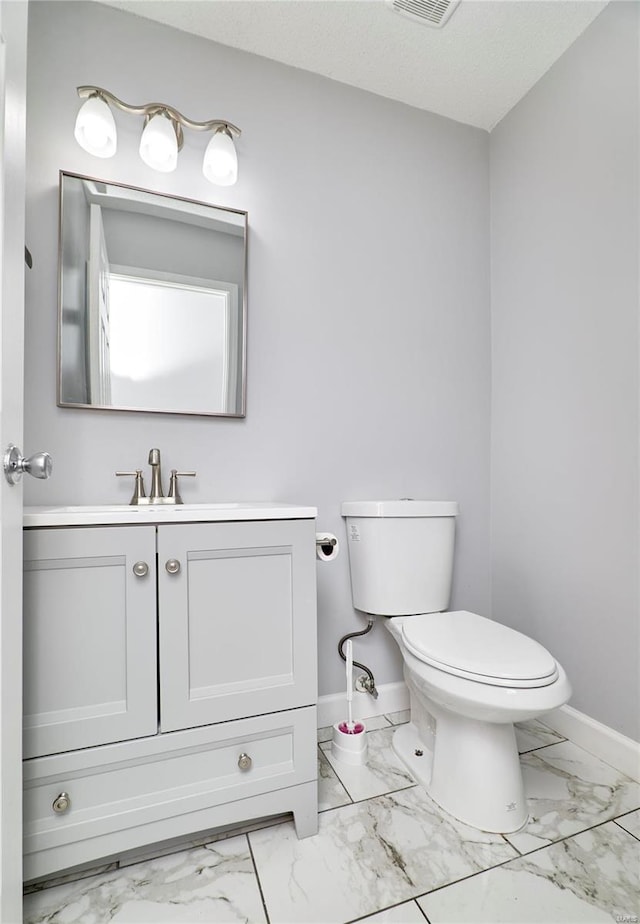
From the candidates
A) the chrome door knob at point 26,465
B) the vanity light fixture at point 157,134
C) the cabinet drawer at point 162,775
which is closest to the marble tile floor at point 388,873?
the cabinet drawer at point 162,775

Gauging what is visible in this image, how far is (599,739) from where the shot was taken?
4.66 ft

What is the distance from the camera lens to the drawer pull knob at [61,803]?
0.94 metres

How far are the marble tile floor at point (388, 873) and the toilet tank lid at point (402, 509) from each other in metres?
0.77

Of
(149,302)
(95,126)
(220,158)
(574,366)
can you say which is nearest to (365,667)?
(574,366)

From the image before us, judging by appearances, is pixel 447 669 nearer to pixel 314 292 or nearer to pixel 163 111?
pixel 314 292

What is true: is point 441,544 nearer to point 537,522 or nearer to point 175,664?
point 537,522

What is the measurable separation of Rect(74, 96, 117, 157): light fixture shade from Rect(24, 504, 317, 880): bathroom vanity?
1.06 m

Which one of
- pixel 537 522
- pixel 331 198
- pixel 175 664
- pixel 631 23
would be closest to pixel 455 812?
pixel 175 664

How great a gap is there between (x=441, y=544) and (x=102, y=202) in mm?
1485

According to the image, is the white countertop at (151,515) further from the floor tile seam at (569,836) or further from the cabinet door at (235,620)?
the floor tile seam at (569,836)

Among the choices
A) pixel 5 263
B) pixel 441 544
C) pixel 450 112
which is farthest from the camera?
pixel 450 112

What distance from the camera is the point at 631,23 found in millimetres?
1376

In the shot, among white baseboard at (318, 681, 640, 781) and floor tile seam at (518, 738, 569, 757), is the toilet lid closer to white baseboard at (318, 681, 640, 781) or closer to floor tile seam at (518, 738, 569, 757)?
white baseboard at (318, 681, 640, 781)

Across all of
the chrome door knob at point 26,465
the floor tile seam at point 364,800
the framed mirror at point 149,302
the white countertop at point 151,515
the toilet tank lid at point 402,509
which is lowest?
the floor tile seam at point 364,800
